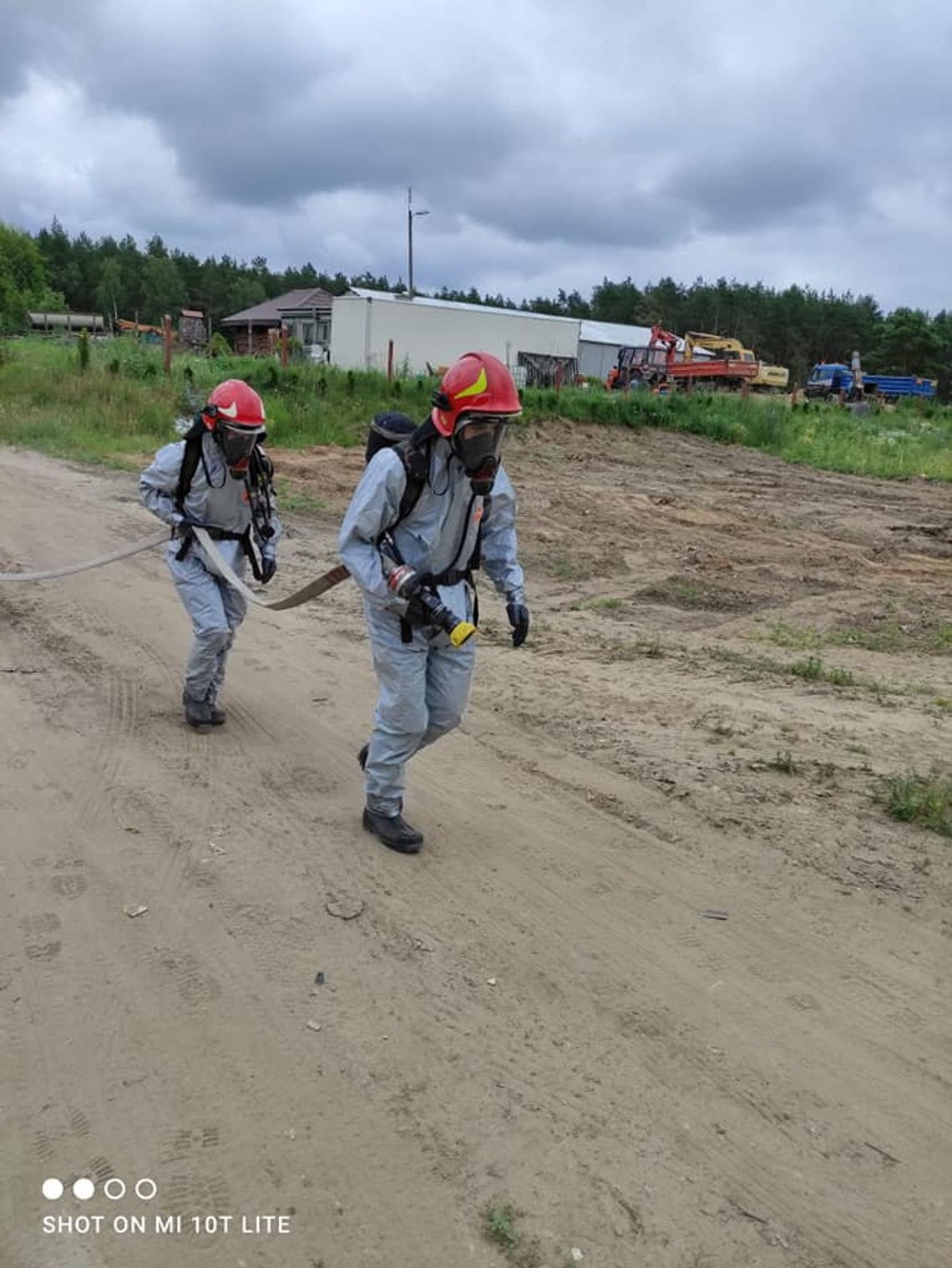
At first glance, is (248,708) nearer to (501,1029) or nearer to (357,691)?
(357,691)

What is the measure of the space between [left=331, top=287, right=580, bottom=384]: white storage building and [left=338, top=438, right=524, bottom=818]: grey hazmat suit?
3199 cm

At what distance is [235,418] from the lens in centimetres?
533

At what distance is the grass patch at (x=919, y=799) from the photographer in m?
4.85

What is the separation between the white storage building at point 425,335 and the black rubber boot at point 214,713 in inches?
1216

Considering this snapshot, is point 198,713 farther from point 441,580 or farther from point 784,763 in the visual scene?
point 784,763

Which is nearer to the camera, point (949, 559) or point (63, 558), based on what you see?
point (63, 558)

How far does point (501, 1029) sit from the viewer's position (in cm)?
324

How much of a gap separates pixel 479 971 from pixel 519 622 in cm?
151

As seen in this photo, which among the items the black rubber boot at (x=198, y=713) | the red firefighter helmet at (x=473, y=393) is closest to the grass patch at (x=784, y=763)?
the red firefighter helmet at (x=473, y=393)

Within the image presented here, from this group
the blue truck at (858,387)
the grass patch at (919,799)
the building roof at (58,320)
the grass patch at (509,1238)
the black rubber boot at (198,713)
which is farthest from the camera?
the building roof at (58,320)

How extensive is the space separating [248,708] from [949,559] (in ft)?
35.3

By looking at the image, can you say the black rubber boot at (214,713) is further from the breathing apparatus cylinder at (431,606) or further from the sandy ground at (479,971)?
the breathing apparatus cylinder at (431,606)

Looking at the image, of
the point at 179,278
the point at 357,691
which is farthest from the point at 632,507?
the point at 179,278

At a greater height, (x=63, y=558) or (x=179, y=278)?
(x=179, y=278)
